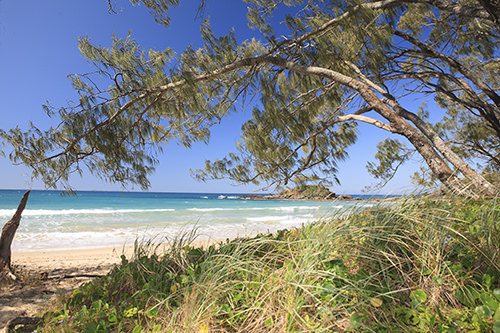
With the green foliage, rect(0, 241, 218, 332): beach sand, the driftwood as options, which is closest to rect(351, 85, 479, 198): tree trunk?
the green foliage

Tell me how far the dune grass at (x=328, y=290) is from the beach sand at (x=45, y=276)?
0.41 meters

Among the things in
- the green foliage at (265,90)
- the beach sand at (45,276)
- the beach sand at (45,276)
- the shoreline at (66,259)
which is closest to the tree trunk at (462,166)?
the green foliage at (265,90)

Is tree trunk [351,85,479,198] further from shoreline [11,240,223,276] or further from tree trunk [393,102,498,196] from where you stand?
shoreline [11,240,223,276]

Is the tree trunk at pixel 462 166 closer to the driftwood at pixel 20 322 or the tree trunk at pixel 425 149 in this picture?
the tree trunk at pixel 425 149

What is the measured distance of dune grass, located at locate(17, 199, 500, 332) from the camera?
1.21 metres

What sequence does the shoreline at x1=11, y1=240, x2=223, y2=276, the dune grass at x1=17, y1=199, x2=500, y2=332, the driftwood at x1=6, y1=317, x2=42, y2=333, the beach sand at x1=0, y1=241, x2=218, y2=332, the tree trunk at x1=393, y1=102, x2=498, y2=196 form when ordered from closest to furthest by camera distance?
the dune grass at x1=17, y1=199, x2=500, y2=332, the driftwood at x1=6, y1=317, x2=42, y2=333, the beach sand at x1=0, y1=241, x2=218, y2=332, the tree trunk at x1=393, y1=102, x2=498, y2=196, the shoreline at x1=11, y1=240, x2=223, y2=276

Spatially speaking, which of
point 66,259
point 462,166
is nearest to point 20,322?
point 462,166

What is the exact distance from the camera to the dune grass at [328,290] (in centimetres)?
121

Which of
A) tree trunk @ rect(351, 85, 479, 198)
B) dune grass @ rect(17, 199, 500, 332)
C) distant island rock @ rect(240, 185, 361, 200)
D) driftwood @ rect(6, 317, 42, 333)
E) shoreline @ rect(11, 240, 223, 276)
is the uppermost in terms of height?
tree trunk @ rect(351, 85, 479, 198)

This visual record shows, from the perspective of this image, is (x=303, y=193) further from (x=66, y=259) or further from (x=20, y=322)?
(x=66, y=259)

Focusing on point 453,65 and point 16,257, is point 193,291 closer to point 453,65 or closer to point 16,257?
point 453,65

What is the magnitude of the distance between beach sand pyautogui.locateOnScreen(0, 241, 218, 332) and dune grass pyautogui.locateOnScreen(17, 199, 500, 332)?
1.35 feet

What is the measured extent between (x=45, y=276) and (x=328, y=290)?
3.69 metres

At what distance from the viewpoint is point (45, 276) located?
11.0 ft
